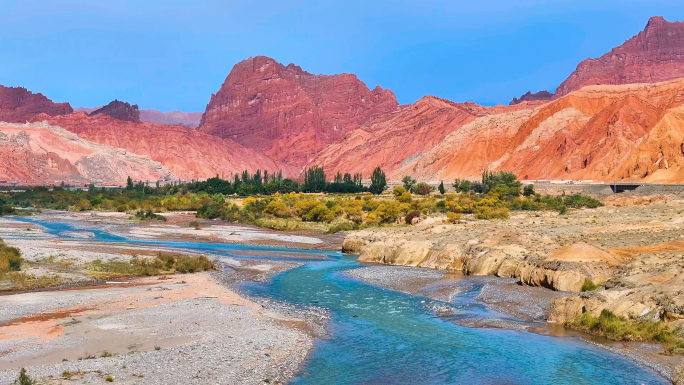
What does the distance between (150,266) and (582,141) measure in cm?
10934

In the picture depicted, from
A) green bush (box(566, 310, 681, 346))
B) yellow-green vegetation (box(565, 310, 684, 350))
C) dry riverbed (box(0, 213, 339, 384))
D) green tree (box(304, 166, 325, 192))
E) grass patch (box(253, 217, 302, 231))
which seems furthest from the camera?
green tree (box(304, 166, 325, 192))

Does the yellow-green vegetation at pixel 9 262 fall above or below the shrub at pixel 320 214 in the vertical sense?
below

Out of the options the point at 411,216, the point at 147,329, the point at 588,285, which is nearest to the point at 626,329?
the point at 588,285

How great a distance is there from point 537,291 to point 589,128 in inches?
4403

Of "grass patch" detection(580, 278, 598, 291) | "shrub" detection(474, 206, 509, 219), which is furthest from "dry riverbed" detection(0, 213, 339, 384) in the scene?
"shrub" detection(474, 206, 509, 219)

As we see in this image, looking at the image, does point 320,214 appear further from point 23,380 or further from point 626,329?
point 23,380

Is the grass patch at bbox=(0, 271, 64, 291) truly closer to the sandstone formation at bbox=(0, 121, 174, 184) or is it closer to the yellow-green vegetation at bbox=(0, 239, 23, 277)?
the yellow-green vegetation at bbox=(0, 239, 23, 277)

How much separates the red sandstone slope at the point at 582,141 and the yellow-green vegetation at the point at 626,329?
260 feet

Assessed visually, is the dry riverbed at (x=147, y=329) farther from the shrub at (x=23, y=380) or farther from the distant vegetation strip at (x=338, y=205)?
the distant vegetation strip at (x=338, y=205)

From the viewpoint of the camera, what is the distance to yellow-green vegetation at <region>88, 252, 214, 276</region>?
3266cm

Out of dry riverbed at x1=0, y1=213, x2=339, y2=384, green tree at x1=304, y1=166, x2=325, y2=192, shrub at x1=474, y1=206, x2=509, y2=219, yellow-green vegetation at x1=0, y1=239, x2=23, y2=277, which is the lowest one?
dry riverbed at x1=0, y1=213, x2=339, y2=384

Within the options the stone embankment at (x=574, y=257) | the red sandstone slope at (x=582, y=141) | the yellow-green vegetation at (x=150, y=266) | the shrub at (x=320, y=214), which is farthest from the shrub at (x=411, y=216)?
the red sandstone slope at (x=582, y=141)

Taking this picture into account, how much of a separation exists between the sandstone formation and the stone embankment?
146 meters

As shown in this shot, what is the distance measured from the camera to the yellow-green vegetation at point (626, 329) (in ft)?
57.1
